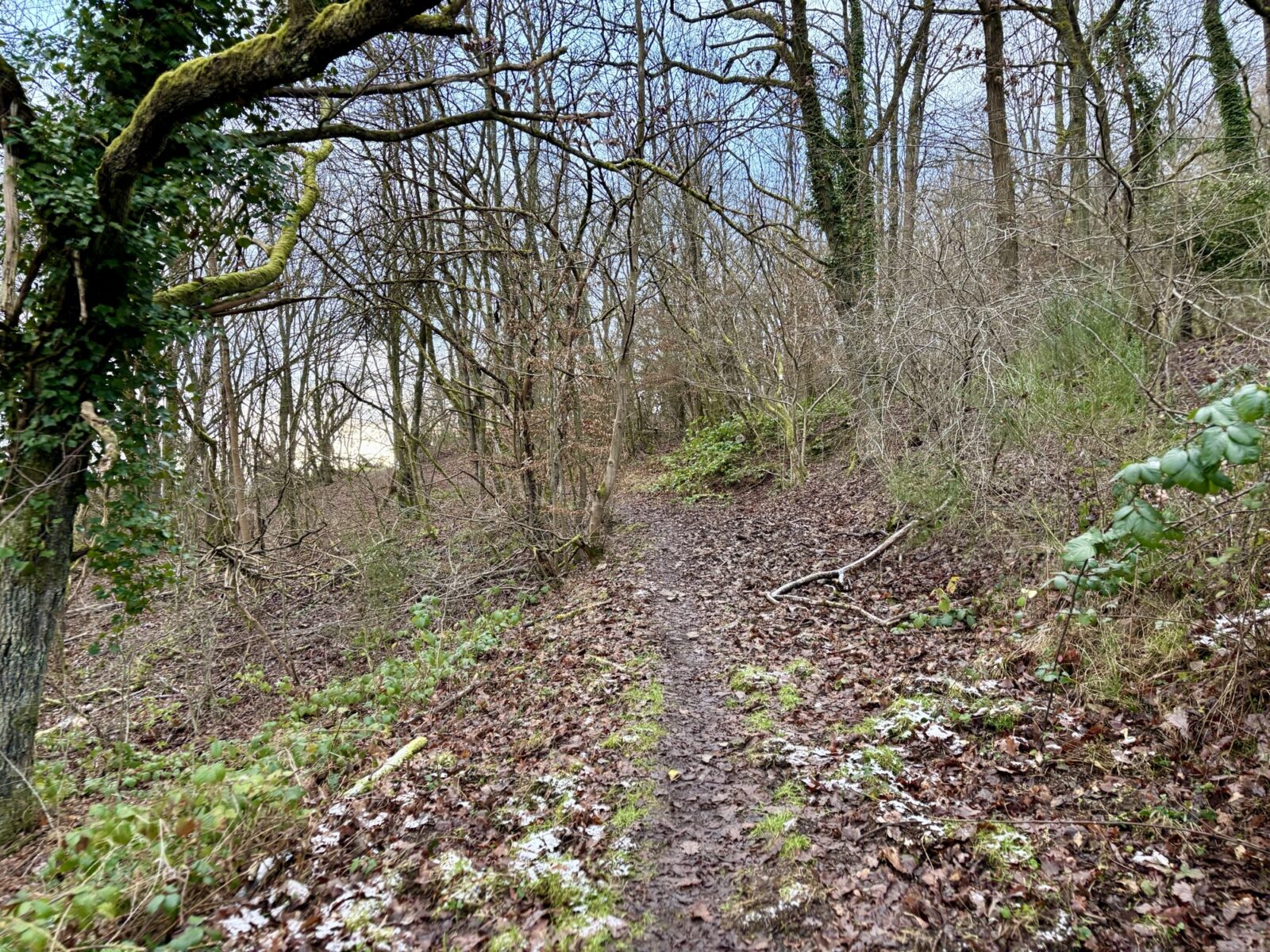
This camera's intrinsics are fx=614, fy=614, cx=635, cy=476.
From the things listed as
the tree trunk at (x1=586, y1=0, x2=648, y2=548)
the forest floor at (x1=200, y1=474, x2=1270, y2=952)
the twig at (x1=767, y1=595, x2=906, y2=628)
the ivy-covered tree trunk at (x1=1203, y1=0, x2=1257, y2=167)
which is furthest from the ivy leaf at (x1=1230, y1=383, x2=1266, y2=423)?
the ivy-covered tree trunk at (x1=1203, y1=0, x2=1257, y2=167)

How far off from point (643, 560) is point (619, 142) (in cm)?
590

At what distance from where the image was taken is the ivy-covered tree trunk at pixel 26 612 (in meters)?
5.02

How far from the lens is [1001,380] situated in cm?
595

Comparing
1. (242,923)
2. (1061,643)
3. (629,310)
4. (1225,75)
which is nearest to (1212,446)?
(1061,643)

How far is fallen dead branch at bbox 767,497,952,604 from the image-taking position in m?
6.96

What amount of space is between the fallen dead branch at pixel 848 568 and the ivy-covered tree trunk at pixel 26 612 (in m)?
6.79

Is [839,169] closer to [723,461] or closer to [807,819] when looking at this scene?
[723,461]

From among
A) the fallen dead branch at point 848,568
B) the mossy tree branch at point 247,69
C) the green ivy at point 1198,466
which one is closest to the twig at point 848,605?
the fallen dead branch at point 848,568

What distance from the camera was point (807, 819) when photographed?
326 cm

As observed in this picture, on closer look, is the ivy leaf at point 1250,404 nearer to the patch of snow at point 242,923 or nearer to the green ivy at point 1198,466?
the green ivy at point 1198,466

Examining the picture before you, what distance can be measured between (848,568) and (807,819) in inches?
168

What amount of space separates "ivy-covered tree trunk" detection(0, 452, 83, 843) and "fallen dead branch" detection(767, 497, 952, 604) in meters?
6.79

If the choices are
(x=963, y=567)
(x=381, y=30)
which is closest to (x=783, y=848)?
(x=963, y=567)

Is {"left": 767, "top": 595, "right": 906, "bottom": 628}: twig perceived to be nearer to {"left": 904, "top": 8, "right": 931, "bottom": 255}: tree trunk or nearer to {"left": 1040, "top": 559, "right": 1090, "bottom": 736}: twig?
{"left": 1040, "top": 559, "right": 1090, "bottom": 736}: twig
